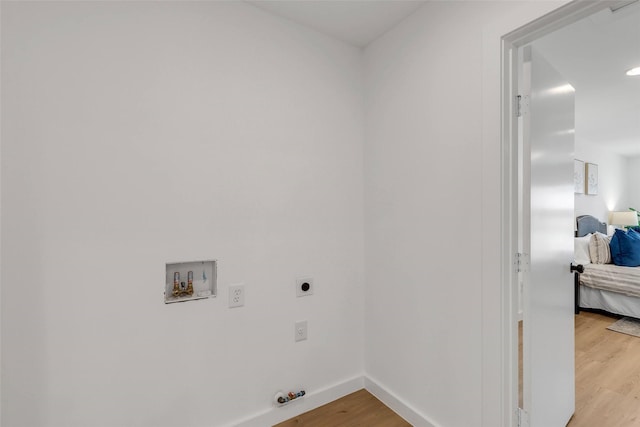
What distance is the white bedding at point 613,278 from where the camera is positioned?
340cm

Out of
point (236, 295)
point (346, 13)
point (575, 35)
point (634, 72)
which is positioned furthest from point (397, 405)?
point (634, 72)

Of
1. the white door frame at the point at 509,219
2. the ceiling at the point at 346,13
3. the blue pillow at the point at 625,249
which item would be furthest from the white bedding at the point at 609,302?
the ceiling at the point at 346,13

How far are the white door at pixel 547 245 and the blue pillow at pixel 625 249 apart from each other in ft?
9.22

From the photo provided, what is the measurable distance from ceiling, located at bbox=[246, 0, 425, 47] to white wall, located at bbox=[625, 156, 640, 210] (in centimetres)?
740

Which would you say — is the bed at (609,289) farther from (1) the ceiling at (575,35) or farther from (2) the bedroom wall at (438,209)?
(2) the bedroom wall at (438,209)

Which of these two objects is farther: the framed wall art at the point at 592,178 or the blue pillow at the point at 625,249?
the framed wall art at the point at 592,178

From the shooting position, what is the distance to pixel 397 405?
188cm

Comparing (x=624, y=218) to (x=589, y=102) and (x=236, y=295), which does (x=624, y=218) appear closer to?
(x=589, y=102)

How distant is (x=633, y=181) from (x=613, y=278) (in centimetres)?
439

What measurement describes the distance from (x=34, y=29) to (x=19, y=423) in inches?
62.0

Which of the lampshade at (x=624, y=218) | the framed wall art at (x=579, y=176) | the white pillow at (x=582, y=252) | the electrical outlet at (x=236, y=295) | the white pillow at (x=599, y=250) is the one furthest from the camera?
the lampshade at (x=624, y=218)

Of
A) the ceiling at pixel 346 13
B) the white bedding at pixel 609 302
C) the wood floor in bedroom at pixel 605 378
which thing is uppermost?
the ceiling at pixel 346 13

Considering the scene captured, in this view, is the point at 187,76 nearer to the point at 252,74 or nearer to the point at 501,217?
the point at 252,74

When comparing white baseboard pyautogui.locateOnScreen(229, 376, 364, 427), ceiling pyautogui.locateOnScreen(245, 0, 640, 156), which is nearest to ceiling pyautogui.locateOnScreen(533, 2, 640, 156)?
ceiling pyautogui.locateOnScreen(245, 0, 640, 156)
